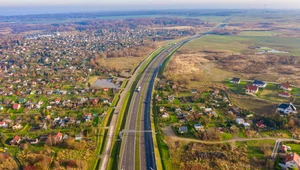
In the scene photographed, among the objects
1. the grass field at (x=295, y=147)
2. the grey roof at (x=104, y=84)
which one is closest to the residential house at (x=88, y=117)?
the grey roof at (x=104, y=84)

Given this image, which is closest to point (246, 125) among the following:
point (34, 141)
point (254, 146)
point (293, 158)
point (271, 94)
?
point (254, 146)

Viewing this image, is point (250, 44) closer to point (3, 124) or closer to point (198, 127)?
point (198, 127)

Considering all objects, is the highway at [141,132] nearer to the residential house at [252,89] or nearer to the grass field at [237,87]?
the grass field at [237,87]

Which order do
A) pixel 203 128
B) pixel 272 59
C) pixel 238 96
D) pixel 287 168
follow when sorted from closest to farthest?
pixel 287 168 → pixel 203 128 → pixel 238 96 → pixel 272 59

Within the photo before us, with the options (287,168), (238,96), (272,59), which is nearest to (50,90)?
(238,96)

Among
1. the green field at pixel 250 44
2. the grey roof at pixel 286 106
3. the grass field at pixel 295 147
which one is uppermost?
the green field at pixel 250 44

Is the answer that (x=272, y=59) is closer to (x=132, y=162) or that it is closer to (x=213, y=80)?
(x=213, y=80)

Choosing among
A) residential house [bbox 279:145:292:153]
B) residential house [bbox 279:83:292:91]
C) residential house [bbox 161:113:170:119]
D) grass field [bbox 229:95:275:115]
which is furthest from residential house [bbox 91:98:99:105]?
residential house [bbox 279:83:292:91]
